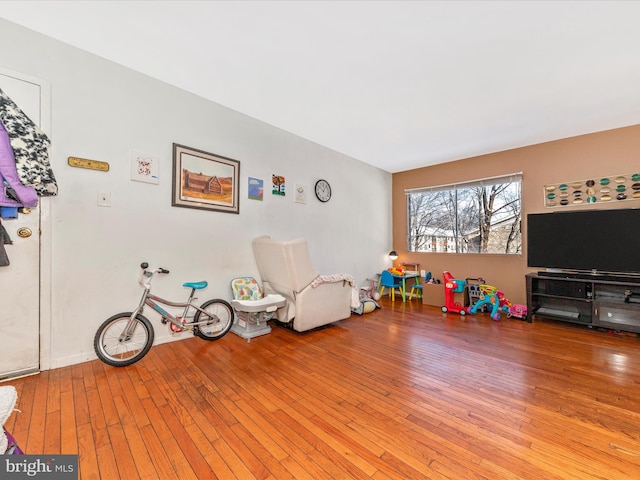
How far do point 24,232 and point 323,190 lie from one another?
3225 millimetres

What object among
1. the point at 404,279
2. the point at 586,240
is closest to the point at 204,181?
the point at 404,279

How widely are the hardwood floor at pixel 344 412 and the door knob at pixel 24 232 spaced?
1.05 metres

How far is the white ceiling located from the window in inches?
46.6

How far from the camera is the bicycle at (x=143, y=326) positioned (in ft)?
7.19

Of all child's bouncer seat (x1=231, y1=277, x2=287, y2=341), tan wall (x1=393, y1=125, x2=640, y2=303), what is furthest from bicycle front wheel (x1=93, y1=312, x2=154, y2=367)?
tan wall (x1=393, y1=125, x2=640, y2=303)

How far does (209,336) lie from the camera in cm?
275

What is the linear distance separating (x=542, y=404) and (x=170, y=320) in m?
2.98

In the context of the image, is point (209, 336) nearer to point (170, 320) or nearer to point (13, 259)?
point (170, 320)

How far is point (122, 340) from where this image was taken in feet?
7.48

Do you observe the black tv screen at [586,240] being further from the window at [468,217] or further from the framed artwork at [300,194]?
→ the framed artwork at [300,194]

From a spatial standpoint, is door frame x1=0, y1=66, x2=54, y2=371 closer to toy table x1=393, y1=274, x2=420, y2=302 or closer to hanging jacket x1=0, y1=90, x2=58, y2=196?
hanging jacket x1=0, y1=90, x2=58, y2=196

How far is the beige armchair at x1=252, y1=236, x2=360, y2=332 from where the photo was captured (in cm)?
285

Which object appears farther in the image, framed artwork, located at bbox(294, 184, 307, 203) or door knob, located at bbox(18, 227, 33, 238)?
framed artwork, located at bbox(294, 184, 307, 203)

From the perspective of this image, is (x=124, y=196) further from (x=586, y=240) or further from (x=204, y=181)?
(x=586, y=240)
